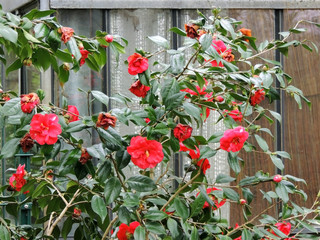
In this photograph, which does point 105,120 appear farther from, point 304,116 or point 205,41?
point 304,116

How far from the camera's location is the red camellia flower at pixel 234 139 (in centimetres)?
238

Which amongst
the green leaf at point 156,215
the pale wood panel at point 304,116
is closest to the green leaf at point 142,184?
the green leaf at point 156,215

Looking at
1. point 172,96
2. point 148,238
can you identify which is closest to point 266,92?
point 172,96

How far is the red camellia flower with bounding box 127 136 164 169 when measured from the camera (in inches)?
91.9

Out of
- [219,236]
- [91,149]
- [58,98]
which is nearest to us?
[91,149]

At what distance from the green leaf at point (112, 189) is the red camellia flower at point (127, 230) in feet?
0.87

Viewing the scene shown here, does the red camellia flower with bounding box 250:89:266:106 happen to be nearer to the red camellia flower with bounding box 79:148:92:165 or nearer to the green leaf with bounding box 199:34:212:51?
the green leaf with bounding box 199:34:212:51

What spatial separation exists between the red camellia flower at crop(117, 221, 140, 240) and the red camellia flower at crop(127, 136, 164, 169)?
39cm

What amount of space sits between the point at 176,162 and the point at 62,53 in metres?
1.87

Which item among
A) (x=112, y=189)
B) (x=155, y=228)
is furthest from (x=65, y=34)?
(x=155, y=228)

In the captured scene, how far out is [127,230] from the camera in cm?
264

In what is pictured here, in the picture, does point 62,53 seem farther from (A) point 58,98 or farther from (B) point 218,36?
(A) point 58,98

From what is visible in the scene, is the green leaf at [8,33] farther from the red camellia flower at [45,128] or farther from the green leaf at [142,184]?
the green leaf at [142,184]

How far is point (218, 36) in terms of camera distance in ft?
9.55
